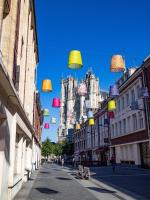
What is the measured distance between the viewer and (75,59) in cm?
1237

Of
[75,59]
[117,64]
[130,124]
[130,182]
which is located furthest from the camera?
[130,124]

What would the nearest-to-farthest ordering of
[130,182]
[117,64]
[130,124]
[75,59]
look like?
[75,59] → [117,64] → [130,182] → [130,124]

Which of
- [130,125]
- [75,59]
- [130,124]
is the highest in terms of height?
[75,59]

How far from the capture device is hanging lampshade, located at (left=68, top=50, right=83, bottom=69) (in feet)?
40.5

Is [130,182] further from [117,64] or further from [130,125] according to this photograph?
[130,125]

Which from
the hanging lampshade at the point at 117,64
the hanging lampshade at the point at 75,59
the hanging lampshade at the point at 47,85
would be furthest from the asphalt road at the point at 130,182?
the hanging lampshade at the point at 47,85

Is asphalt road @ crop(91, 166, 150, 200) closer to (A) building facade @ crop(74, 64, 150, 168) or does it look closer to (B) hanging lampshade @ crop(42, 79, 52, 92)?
(B) hanging lampshade @ crop(42, 79, 52, 92)

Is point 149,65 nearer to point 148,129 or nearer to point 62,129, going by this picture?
point 148,129

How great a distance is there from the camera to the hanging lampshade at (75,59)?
40.5 ft

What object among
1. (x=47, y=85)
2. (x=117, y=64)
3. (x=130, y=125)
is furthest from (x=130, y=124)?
(x=117, y=64)

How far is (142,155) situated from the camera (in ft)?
109

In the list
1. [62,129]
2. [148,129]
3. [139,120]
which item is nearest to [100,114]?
[139,120]

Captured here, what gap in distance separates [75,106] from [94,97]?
26.8m

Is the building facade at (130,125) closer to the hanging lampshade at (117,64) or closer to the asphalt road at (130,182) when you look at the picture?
the asphalt road at (130,182)
